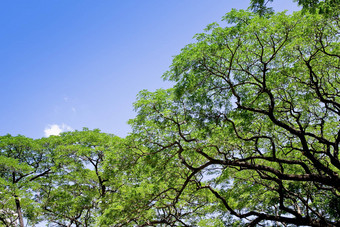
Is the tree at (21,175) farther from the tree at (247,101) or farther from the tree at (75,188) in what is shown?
the tree at (247,101)

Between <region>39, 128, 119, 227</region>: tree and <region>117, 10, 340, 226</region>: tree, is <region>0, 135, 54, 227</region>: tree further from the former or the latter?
<region>117, 10, 340, 226</region>: tree

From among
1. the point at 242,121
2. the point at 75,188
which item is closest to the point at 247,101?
the point at 242,121

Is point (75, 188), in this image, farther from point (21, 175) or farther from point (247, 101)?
point (247, 101)

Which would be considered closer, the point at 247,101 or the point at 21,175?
the point at 247,101

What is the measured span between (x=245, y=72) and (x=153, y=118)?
9.89 ft

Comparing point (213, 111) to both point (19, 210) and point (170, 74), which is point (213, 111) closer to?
point (170, 74)

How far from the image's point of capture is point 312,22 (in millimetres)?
6250

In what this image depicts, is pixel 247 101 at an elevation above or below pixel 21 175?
below

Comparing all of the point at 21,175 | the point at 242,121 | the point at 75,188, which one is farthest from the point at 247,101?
the point at 21,175

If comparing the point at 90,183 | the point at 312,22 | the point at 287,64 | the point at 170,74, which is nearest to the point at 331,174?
the point at 287,64

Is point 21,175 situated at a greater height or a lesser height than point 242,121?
greater

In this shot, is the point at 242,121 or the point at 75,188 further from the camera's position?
the point at 75,188

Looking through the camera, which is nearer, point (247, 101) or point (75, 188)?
point (247, 101)

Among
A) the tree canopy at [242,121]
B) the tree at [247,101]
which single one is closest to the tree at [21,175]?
the tree canopy at [242,121]
